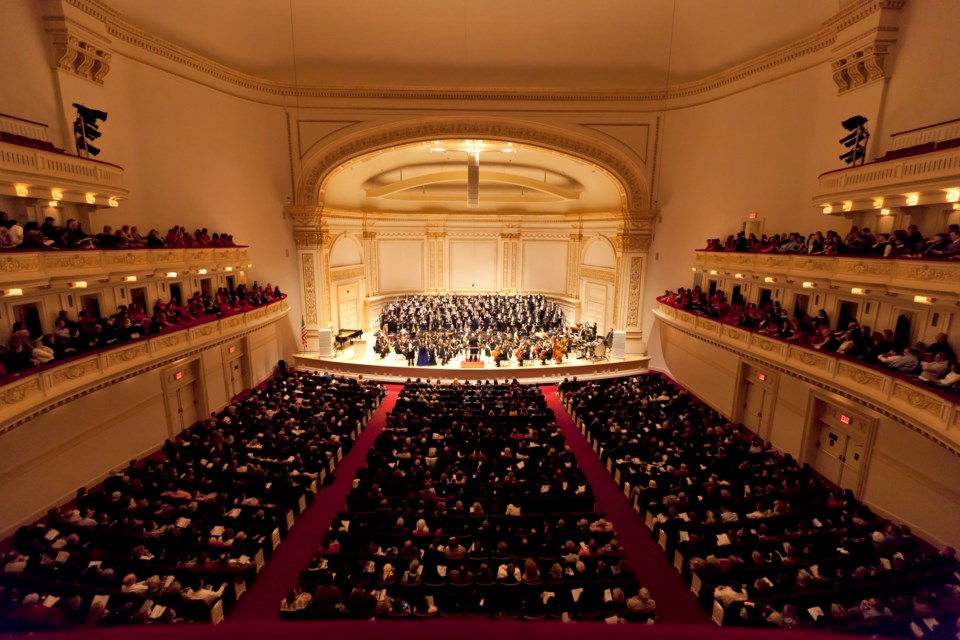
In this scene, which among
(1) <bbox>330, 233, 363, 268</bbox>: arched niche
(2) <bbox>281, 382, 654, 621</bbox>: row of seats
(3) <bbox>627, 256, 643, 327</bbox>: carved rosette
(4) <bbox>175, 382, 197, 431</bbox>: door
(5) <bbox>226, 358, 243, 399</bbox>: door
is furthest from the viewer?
(1) <bbox>330, 233, 363, 268</bbox>: arched niche

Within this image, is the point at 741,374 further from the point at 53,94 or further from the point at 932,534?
the point at 53,94

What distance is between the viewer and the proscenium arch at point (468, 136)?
1922cm

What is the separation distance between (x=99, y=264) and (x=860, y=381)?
16969 mm

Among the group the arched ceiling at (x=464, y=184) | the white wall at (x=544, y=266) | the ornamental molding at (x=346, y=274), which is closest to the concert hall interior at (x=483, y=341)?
the ornamental molding at (x=346, y=274)

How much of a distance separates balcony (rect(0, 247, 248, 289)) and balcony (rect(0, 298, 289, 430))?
5.57 ft

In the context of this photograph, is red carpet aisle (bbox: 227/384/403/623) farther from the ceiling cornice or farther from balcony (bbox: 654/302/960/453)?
the ceiling cornice

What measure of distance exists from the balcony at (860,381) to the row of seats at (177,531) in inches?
447

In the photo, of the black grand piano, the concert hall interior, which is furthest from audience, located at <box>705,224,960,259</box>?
the black grand piano

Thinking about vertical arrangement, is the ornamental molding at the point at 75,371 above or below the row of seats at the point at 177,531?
above

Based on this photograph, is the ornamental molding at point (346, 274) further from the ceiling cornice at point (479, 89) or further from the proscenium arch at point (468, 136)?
the ceiling cornice at point (479, 89)

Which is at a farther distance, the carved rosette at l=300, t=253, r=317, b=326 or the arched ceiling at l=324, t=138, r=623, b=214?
the arched ceiling at l=324, t=138, r=623, b=214

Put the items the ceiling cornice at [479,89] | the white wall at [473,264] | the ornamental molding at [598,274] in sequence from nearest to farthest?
1. the ceiling cornice at [479,89]
2. the ornamental molding at [598,274]
3. the white wall at [473,264]

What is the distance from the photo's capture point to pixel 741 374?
45.6 ft

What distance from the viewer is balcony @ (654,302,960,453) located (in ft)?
23.8
